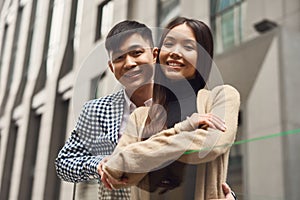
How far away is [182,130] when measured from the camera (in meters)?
0.68

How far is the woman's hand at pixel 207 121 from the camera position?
67cm

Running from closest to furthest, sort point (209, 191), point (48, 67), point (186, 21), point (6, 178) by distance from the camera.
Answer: point (209, 191) → point (186, 21) → point (48, 67) → point (6, 178)

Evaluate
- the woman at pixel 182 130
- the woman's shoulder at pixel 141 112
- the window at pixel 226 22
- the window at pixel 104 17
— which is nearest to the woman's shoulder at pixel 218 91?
the woman at pixel 182 130

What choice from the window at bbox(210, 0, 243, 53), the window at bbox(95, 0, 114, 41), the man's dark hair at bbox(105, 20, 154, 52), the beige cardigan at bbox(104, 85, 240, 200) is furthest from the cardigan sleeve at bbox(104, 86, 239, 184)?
the window at bbox(95, 0, 114, 41)

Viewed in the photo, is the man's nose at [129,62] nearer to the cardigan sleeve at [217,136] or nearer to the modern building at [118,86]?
the modern building at [118,86]

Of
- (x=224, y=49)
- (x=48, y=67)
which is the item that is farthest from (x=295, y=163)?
(x=48, y=67)

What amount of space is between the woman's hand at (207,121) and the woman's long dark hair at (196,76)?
0.07 m

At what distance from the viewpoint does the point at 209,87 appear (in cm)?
74

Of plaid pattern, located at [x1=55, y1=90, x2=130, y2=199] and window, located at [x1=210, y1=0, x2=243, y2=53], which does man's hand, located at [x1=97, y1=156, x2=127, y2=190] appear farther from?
window, located at [x1=210, y1=0, x2=243, y2=53]

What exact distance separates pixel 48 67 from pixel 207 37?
1523mm

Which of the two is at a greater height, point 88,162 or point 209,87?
point 209,87

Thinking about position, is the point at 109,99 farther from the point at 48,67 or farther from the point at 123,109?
the point at 48,67

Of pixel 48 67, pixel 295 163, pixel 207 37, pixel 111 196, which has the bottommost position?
pixel 111 196

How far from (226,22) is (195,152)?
2.46ft
